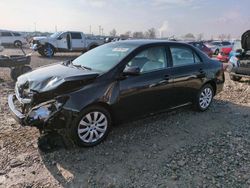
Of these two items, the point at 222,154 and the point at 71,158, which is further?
the point at 222,154

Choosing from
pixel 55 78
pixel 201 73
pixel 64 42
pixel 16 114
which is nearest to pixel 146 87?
pixel 55 78

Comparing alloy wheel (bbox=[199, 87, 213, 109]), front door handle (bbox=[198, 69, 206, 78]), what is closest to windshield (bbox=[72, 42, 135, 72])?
front door handle (bbox=[198, 69, 206, 78])

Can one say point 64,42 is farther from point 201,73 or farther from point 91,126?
point 91,126

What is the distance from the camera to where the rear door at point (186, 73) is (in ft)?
17.0

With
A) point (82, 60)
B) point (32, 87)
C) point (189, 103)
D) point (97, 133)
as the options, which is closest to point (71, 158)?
point (97, 133)

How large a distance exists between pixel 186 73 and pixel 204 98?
3.15ft

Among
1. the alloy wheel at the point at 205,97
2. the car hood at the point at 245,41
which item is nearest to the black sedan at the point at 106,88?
the alloy wheel at the point at 205,97

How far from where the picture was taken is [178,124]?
5.18 m

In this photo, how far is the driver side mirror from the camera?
419 cm

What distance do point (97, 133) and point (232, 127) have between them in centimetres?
272

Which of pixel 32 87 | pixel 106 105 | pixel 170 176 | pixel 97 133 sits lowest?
pixel 170 176

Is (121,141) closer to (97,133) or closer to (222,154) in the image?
(97,133)

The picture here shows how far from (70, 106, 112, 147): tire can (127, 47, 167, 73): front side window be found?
96cm

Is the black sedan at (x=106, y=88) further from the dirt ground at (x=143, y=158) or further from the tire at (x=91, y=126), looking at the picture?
the dirt ground at (x=143, y=158)
